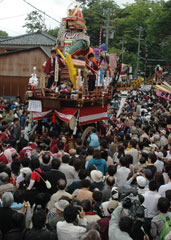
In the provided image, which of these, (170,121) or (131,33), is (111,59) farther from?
(131,33)

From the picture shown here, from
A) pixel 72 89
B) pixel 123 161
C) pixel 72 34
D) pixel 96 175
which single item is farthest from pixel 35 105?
pixel 96 175

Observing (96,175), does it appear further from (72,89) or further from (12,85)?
(12,85)

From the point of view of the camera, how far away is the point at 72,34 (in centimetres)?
1280

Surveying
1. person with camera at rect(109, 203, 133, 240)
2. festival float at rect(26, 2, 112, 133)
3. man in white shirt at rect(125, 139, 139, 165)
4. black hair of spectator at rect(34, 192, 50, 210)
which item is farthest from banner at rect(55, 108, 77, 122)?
person with camera at rect(109, 203, 133, 240)

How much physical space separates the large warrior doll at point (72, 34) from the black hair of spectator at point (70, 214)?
8881 millimetres

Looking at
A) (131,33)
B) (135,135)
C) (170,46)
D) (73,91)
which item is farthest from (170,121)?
(131,33)

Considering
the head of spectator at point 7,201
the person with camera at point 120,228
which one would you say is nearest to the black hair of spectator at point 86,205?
the person with camera at point 120,228

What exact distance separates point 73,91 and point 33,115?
5.79 feet

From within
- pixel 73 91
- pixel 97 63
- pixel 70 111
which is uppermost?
pixel 97 63

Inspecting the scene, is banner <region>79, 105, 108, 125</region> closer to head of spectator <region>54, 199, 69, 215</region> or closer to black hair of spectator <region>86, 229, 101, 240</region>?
head of spectator <region>54, 199, 69, 215</region>

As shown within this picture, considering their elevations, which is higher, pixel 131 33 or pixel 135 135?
pixel 131 33

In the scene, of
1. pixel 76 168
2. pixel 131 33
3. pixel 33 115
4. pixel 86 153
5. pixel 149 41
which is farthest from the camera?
pixel 131 33

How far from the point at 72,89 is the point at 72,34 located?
264cm

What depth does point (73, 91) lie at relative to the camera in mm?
11258
